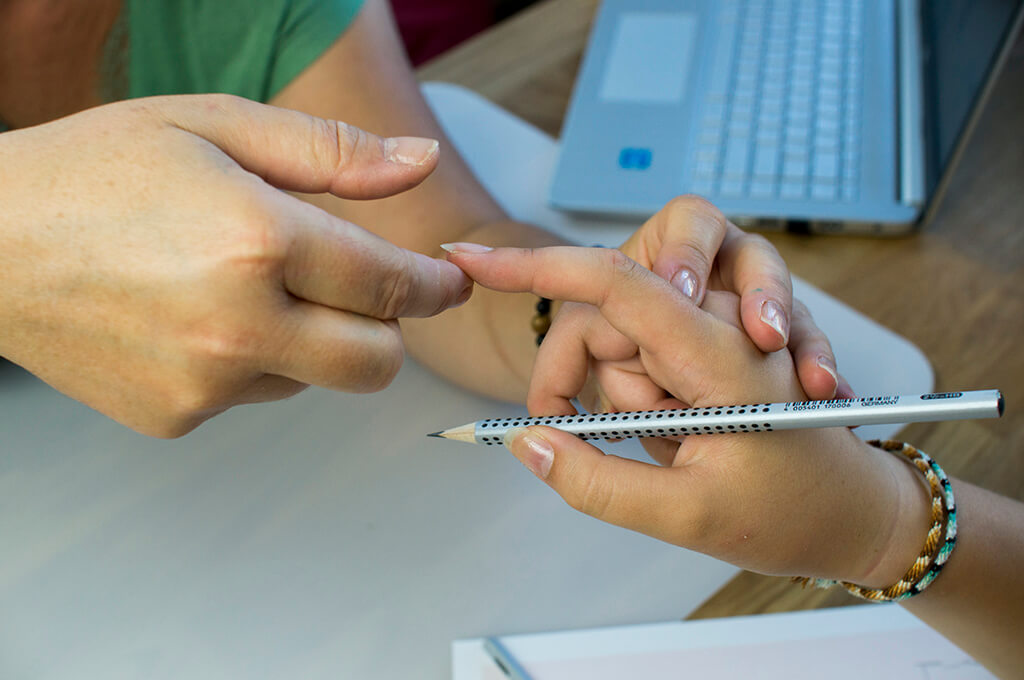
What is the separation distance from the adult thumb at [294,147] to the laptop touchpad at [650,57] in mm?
502

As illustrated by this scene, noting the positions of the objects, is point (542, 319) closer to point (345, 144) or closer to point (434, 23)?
point (345, 144)

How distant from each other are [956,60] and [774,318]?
0.44 meters

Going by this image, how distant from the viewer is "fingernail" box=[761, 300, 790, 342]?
461 millimetres

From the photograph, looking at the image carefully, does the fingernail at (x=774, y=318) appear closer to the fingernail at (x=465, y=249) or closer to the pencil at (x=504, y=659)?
the fingernail at (x=465, y=249)

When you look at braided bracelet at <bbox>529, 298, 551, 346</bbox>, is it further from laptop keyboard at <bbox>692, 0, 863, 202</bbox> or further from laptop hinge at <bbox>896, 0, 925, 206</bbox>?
laptop hinge at <bbox>896, 0, 925, 206</bbox>

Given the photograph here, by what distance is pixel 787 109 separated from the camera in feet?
2.64

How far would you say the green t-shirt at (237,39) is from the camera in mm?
670

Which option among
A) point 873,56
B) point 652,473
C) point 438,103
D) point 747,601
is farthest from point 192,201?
point 873,56

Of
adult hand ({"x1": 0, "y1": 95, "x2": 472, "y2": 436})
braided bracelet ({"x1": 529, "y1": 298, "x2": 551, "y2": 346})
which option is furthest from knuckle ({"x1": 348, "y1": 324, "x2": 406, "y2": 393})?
braided bracelet ({"x1": 529, "y1": 298, "x2": 551, "y2": 346})

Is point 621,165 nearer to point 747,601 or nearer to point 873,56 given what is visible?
point 873,56

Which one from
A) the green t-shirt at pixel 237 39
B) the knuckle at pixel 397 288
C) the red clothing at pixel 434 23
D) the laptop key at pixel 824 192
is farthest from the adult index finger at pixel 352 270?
the red clothing at pixel 434 23

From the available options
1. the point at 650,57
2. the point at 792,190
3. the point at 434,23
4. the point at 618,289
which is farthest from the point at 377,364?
the point at 434,23

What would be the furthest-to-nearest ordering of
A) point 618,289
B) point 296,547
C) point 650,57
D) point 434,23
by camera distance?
point 434,23 → point 650,57 → point 296,547 → point 618,289

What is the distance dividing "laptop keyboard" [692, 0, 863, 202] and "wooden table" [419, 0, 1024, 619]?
0.06m
